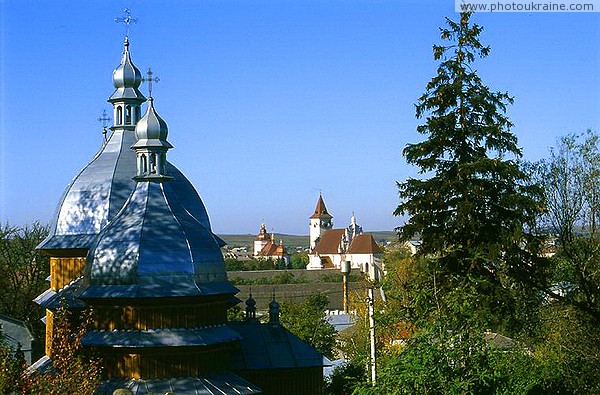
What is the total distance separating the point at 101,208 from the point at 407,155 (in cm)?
934

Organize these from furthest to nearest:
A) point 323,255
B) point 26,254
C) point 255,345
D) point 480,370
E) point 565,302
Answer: point 323,255 → point 26,254 → point 255,345 → point 565,302 → point 480,370

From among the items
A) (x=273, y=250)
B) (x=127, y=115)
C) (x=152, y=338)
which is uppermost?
(x=127, y=115)

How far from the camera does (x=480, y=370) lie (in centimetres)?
1653

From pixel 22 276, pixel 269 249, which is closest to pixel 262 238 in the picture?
pixel 269 249

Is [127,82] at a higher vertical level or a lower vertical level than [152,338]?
higher

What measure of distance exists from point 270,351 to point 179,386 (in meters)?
6.05

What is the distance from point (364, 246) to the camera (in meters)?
136

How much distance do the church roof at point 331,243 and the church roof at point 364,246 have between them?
797cm

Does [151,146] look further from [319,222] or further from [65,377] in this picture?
[319,222]

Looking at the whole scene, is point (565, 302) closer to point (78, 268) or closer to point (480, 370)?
point (480, 370)

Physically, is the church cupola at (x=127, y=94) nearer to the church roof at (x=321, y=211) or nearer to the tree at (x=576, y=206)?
the tree at (x=576, y=206)

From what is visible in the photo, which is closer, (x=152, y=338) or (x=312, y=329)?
(x=152, y=338)

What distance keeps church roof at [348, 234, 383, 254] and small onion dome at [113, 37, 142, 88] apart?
105893 mm

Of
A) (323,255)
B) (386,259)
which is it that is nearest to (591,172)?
(386,259)
